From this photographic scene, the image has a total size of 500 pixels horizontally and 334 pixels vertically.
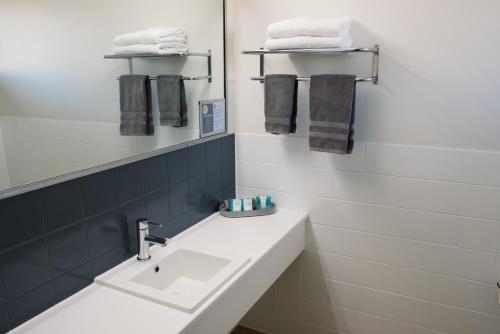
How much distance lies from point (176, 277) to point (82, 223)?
52 cm

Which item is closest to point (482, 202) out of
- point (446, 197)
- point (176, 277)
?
point (446, 197)

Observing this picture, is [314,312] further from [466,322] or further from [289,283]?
[466,322]

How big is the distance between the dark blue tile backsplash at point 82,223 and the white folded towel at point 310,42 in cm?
61

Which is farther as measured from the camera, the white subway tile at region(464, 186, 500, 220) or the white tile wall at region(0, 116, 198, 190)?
the white subway tile at region(464, 186, 500, 220)

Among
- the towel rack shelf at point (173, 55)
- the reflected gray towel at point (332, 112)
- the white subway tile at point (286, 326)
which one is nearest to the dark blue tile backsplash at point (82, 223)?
the towel rack shelf at point (173, 55)

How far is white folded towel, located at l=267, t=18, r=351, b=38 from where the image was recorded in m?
1.71

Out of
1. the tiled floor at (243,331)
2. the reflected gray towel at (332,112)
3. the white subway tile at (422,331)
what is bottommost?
the tiled floor at (243,331)

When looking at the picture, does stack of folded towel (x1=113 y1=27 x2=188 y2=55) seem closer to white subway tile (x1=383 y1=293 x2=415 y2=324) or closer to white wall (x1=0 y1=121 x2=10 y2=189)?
white wall (x1=0 y1=121 x2=10 y2=189)

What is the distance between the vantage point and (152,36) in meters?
1.85

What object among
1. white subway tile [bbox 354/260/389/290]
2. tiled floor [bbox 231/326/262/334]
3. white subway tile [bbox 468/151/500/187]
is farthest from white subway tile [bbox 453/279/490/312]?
tiled floor [bbox 231/326/262/334]

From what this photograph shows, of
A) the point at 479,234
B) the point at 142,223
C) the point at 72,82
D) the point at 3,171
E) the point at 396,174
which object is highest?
the point at 72,82

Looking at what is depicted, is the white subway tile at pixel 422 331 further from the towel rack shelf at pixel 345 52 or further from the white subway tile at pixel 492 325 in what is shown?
the towel rack shelf at pixel 345 52

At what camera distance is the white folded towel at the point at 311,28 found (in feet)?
5.61

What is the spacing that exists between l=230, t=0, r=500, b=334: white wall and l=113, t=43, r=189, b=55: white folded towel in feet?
0.99
